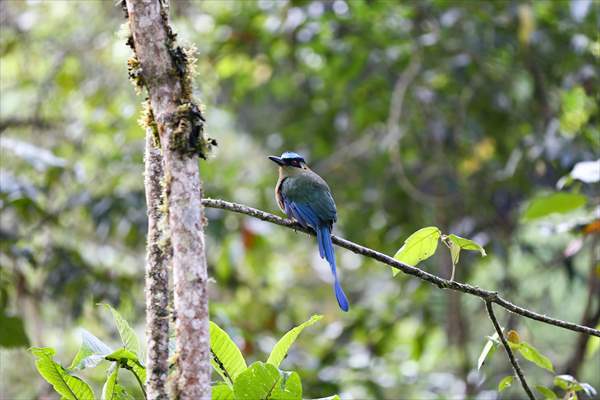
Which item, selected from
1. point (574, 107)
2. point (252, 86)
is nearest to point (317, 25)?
point (252, 86)

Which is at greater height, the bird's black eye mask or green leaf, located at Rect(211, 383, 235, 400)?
the bird's black eye mask

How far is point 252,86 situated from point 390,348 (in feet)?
9.19

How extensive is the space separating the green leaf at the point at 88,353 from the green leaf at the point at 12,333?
5.51ft

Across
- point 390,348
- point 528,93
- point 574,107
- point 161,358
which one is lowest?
point 161,358

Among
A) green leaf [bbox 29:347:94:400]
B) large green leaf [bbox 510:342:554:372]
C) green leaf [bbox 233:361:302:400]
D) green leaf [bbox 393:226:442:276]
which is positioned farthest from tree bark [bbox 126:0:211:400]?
large green leaf [bbox 510:342:554:372]

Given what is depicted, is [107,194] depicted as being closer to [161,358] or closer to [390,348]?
[390,348]

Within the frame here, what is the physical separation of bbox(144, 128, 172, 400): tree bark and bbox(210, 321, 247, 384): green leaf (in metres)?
0.27

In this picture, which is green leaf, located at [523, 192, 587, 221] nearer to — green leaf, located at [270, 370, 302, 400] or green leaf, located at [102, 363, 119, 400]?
green leaf, located at [270, 370, 302, 400]

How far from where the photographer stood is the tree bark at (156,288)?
1.99 metres

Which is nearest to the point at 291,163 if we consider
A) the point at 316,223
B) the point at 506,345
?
the point at 316,223

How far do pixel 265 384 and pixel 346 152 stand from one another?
551 cm

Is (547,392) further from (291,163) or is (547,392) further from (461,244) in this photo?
(291,163)

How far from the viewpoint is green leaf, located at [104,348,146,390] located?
219 centimetres

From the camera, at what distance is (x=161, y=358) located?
2023 mm
